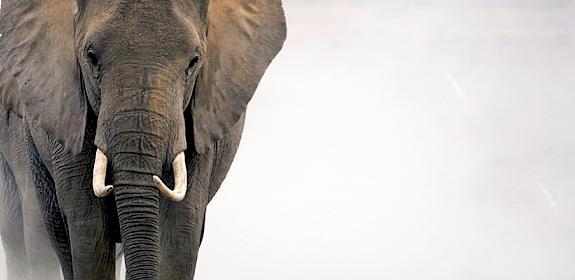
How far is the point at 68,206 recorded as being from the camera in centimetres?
654

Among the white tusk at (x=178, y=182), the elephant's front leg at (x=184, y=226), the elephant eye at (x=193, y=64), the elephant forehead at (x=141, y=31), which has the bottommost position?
the elephant's front leg at (x=184, y=226)

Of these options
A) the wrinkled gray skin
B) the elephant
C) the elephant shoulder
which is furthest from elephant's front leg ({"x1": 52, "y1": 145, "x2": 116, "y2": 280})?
the wrinkled gray skin

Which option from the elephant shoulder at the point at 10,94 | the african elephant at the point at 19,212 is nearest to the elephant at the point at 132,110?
the elephant shoulder at the point at 10,94

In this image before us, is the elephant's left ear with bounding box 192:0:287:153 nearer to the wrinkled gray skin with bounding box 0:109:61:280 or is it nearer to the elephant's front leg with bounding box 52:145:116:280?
the elephant's front leg with bounding box 52:145:116:280

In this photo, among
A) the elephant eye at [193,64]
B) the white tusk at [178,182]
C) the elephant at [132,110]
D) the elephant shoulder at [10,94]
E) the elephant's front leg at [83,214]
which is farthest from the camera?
the elephant shoulder at [10,94]

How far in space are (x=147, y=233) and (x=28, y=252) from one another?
2.04m

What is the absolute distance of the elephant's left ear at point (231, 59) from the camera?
6.42 meters

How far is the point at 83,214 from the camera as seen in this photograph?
651 centimetres

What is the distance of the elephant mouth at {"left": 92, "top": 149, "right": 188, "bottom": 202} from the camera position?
5.97 meters

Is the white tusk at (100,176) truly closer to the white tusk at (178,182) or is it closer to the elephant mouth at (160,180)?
the elephant mouth at (160,180)

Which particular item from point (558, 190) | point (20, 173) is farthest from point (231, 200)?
point (20, 173)

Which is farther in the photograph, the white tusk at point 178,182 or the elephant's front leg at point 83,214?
the elephant's front leg at point 83,214

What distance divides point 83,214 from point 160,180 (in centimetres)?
60

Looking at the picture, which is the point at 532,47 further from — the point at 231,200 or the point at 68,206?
the point at 68,206
